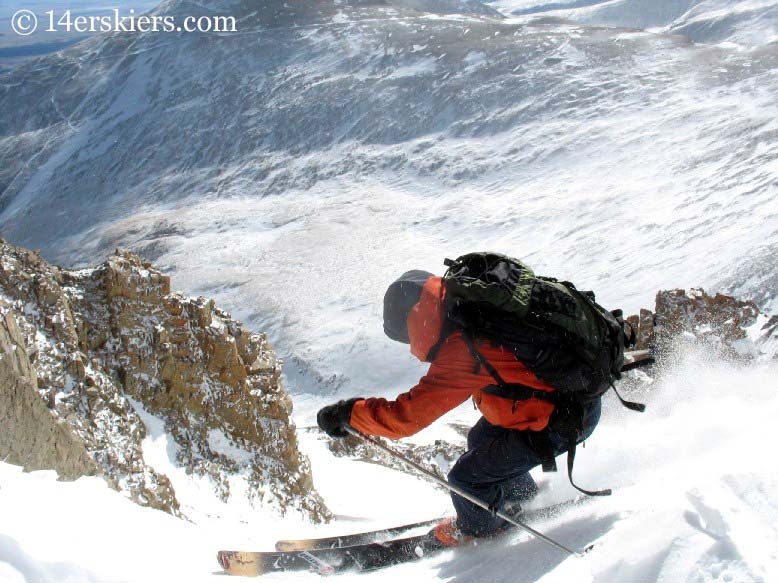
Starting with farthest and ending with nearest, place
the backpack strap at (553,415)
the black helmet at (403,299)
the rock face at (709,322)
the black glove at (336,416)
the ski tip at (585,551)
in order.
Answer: the rock face at (709,322)
the black glove at (336,416)
the black helmet at (403,299)
the backpack strap at (553,415)
the ski tip at (585,551)

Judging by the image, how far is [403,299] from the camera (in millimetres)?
4754

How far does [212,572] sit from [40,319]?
21.4ft

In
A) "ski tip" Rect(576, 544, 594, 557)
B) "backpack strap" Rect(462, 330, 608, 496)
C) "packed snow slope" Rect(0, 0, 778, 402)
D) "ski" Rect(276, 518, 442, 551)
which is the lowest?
"packed snow slope" Rect(0, 0, 778, 402)

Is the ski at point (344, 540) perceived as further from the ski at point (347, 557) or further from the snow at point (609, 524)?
the snow at point (609, 524)

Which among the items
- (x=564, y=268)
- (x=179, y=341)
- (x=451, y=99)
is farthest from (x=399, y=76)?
(x=179, y=341)

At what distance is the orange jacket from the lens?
4543 mm

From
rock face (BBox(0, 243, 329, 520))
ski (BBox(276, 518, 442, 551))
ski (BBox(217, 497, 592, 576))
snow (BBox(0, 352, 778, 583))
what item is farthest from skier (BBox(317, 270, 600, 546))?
rock face (BBox(0, 243, 329, 520))

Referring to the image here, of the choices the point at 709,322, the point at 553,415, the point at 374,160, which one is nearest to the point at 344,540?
the point at 553,415

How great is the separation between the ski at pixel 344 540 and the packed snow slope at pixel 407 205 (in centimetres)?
58

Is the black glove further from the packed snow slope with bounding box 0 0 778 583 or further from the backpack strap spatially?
the packed snow slope with bounding box 0 0 778 583

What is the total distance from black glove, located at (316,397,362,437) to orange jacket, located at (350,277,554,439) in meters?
0.21

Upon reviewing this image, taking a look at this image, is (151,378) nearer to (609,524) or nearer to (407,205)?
(609,524)

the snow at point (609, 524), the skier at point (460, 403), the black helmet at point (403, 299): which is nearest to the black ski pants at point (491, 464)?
the skier at point (460, 403)

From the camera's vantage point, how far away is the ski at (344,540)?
6.34 m
